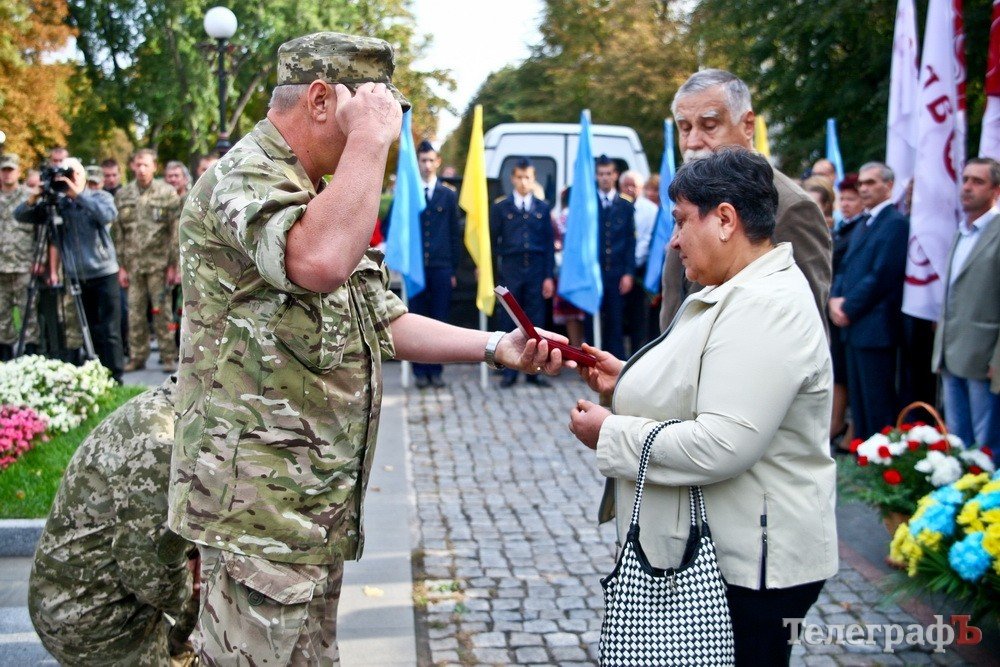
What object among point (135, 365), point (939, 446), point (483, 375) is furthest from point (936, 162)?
point (135, 365)

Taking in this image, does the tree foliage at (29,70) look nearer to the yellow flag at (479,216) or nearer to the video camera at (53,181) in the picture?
the video camera at (53,181)

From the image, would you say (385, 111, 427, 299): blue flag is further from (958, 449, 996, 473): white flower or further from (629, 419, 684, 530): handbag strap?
(629, 419, 684, 530): handbag strap

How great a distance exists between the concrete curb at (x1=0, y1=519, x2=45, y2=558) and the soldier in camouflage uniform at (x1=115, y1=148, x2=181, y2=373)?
5982mm

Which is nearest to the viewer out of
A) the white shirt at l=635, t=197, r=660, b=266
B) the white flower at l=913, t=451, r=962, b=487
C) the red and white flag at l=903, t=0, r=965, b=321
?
the white flower at l=913, t=451, r=962, b=487

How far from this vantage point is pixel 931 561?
14.3 feet

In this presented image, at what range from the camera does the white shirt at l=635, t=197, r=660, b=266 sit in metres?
12.9

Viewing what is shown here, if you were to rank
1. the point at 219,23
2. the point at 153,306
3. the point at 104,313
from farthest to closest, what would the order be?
the point at 219,23 → the point at 153,306 → the point at 104,313

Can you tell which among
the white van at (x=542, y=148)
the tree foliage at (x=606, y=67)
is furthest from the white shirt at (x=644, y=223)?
the tree foliage at (x=606, y=67)

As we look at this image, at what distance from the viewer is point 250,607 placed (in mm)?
2578

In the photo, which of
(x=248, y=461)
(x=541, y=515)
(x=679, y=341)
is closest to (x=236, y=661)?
(x=248, y=461)

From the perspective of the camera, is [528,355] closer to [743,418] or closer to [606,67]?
[743,418]

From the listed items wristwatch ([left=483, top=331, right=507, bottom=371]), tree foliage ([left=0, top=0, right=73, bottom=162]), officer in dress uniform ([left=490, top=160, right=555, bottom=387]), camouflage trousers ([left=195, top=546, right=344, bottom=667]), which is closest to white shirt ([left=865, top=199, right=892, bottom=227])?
officer in dress uniform ([left=490, top=160, right=555, bottom=387])

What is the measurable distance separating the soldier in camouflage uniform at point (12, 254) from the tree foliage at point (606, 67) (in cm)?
2411

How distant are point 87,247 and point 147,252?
4.56 feet
